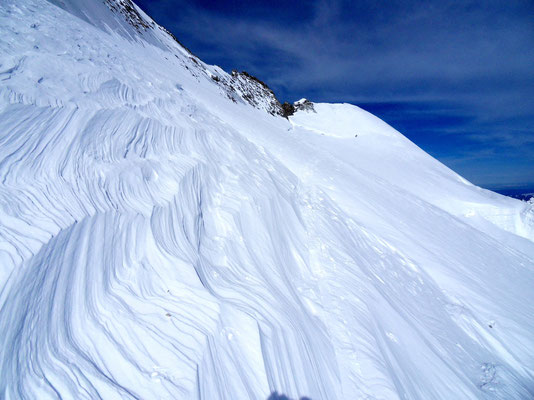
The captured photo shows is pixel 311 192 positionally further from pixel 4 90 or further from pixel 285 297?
pixel 4 90

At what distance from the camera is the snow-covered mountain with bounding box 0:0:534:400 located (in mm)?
1845

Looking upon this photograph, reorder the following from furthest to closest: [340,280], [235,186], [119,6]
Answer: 1. [119,6]
2. [235,186]
3. [340,280]

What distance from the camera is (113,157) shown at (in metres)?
3.37

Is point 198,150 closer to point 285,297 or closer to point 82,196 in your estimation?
point 82,196

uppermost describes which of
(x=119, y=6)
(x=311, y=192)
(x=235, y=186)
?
(x=119, y=6)

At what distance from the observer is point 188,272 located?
2.63 metres

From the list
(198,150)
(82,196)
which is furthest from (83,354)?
(198,150)

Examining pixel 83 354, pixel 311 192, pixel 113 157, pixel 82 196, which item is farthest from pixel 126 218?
pixel 311 192

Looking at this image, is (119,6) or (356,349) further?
(119,6)

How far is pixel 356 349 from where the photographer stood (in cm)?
299

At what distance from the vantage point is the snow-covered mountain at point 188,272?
1.84m

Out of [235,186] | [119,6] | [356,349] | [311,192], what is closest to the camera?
[356,349]

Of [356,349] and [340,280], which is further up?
[340,280]

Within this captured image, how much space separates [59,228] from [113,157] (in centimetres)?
146
